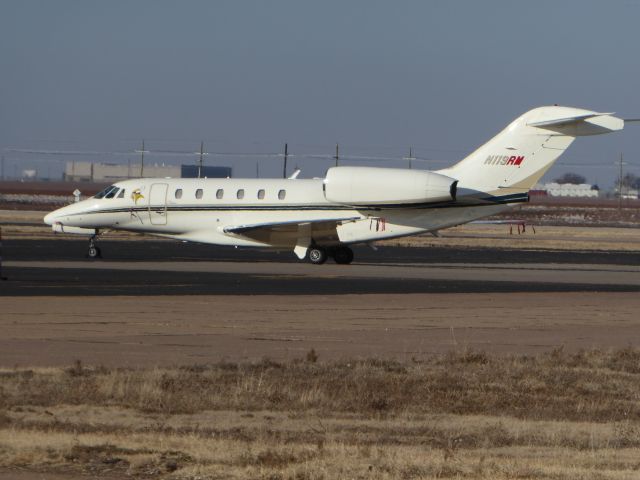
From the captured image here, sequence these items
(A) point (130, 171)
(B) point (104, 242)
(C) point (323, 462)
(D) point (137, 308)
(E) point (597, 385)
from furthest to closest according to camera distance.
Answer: (A) point (130, 171)
(B) point (104, 242)
(D) point (137, 308)
(E) point (597, 385)
(C) point (323, 462)

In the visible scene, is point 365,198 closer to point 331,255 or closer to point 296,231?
point 296,231

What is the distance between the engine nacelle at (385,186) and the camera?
38.0 metres

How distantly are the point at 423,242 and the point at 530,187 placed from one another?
21733 mm

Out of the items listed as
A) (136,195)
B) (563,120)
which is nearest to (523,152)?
(563,120)

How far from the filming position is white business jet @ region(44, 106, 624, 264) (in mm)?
38062

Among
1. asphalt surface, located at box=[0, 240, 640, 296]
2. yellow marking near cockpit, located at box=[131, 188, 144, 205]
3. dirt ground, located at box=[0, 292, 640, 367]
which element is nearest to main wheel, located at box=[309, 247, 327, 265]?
asphalt surface, located at box=[0, 240, 640, 296]

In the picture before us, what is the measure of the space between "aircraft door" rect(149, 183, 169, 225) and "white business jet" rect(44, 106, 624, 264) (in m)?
0.04

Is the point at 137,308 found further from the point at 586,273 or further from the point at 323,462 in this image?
the point at 586,273

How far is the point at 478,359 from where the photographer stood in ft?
54.4

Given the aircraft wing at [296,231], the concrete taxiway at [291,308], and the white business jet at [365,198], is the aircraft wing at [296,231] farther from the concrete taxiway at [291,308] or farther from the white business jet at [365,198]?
the concrete taxiway at [291,308]

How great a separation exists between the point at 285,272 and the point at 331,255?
6090 mm

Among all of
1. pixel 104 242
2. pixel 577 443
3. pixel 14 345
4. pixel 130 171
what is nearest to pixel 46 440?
pixel 577 443

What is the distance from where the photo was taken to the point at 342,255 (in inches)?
1597

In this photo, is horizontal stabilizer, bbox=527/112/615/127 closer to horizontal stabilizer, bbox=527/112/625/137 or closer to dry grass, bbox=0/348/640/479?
horizontal stabilizer, bbox=527/112/625/137
